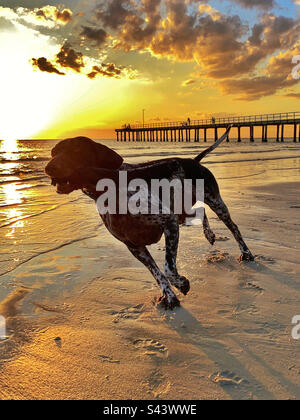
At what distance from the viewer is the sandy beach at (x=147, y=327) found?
2.09 metres

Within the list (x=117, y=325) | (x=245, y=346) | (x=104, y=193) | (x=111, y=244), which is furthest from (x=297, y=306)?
(x=111, y=244)

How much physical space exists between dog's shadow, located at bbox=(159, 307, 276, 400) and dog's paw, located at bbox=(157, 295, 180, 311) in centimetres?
5

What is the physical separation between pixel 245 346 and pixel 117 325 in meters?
1.11

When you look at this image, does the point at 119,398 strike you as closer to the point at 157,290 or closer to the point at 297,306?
the point at 157,290

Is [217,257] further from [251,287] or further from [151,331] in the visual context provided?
[151,331]

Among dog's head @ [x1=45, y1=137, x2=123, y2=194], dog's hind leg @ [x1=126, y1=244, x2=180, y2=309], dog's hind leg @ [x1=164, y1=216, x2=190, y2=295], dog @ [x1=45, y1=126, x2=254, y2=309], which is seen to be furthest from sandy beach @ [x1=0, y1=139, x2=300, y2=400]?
dog's head @ [x1=45, y1=137, x2=123, y2=194]

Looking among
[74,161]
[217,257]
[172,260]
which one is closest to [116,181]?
[74,161]

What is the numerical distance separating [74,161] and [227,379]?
2.05 metres

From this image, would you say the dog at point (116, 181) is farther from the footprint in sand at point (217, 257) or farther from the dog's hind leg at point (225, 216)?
the footprint in sand at point (217, 257)

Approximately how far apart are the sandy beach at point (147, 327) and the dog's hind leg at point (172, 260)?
0.93 ft

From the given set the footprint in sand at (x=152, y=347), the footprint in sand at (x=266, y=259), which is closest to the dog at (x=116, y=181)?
the footprint in sand at (x=152, y=347)

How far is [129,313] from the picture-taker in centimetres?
304

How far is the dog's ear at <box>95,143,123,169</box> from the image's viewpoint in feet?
9.35

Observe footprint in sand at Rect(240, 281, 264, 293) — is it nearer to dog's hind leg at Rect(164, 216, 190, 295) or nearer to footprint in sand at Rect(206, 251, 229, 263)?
footprint in sand at Rect(206, 251, 229, 263)
